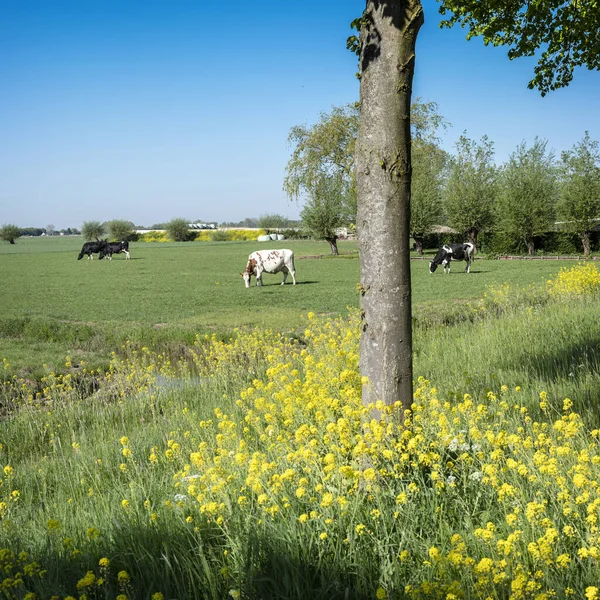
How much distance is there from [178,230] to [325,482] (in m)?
120

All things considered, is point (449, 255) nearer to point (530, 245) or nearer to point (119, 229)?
point (530, 245)

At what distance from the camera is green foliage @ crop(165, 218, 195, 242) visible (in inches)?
4707

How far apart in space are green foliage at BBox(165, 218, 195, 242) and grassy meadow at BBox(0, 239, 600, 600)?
111 m

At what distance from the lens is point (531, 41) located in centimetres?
1163

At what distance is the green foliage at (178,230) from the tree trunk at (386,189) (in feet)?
387

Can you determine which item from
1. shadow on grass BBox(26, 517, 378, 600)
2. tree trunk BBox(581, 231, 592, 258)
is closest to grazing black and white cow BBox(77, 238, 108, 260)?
tree trunk BBox(581, 231, 592, 258)

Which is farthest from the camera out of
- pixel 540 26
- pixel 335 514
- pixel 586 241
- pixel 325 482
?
pixel 586 241

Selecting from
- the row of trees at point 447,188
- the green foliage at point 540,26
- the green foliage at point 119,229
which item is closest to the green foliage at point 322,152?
the row of trees at point 447,188

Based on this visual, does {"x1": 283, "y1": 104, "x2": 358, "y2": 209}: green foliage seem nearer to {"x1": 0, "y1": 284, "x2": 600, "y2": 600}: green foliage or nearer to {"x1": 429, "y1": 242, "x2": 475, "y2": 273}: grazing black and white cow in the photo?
{"x1": 429, "y1": 242, "x2": 475, "y2": 273}: grazing black and white cow

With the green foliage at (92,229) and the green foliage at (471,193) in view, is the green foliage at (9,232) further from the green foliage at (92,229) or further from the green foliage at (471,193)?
the green foliage at (471,193)

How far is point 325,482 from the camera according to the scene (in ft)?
12.6

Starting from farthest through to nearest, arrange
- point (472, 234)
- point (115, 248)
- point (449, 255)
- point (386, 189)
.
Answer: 1. point (115, 248)
2. point (472, 234)
3. point (449, 255)
4. point (386, 189)

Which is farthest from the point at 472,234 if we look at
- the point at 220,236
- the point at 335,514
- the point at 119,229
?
the point at 119,229

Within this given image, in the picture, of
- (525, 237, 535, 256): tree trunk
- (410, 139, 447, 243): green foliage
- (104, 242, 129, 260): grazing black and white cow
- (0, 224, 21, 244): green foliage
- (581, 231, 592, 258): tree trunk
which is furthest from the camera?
(0, 224, 21, 244): green foliage
